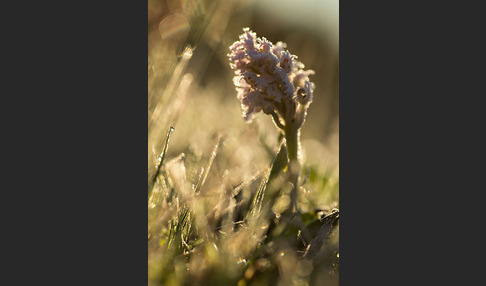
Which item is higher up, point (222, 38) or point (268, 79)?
point (222, 38)

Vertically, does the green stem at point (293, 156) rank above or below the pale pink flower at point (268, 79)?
below

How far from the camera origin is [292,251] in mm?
2850

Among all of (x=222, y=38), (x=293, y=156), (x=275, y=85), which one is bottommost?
(x=293, y=156)

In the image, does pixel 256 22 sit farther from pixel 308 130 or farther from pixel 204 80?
pixel 308 130

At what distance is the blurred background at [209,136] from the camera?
9.23ft

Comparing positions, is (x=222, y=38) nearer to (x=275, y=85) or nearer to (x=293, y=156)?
(x=275, y=85)

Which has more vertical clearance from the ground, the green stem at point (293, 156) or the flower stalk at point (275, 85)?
the flower stalk at point (275, 85)

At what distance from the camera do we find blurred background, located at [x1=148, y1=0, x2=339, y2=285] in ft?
9.23

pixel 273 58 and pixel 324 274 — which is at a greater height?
pixel 273 58

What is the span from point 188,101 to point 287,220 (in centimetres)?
78

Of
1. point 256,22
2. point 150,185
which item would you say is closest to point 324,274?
point 150,185

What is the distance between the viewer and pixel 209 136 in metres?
2.84

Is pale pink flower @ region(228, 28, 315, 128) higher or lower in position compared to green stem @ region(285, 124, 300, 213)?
higher

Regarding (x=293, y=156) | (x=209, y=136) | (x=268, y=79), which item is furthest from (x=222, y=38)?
(x=293, y=156)
